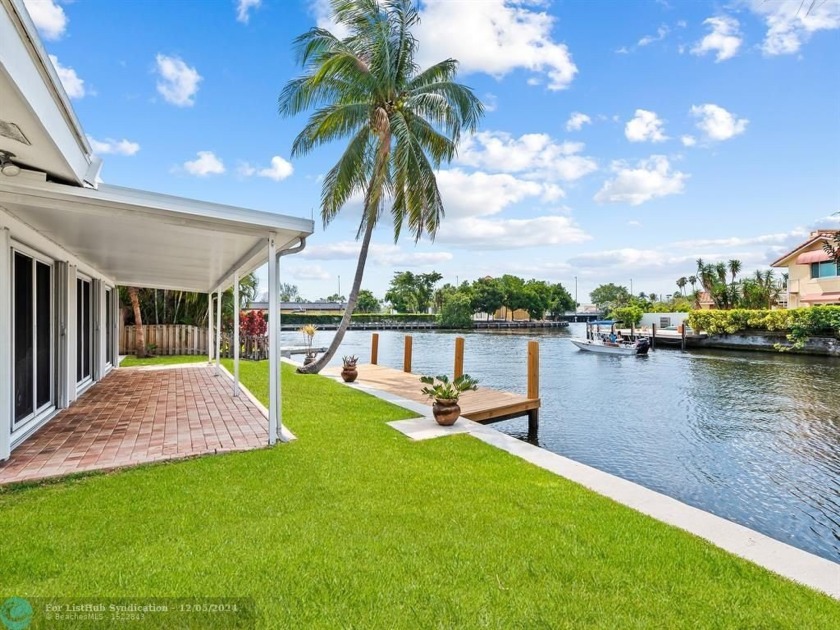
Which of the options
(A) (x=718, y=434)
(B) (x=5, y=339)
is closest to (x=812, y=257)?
(A) (x=718, y=434)

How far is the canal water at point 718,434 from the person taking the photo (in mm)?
5898

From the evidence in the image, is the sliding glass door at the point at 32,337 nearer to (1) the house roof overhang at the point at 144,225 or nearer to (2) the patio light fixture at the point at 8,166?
(1) the house roof overhang at the point at 144,225

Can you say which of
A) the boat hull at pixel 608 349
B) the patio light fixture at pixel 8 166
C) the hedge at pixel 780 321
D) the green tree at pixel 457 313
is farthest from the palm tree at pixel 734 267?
the patio light fixture at pixel 8 166

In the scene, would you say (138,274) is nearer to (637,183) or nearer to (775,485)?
(775,485)

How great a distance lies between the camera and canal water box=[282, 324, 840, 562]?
19.4 ft

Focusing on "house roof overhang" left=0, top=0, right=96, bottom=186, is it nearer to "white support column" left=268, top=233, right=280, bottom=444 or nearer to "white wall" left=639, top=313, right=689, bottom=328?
"white support column" left=268, top=233, right=280, bottom=444

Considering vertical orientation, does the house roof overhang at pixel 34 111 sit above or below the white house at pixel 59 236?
above

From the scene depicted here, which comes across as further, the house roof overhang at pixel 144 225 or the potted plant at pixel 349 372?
the potted plant at pixel 349 372

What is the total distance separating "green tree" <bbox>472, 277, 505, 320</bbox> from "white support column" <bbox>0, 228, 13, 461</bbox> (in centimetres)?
6622

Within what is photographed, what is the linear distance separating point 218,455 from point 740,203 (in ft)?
54.5

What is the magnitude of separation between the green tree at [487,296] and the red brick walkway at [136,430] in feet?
204

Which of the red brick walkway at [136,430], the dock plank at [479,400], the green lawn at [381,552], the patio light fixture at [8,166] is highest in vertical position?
the patio light fixture at [8,166]

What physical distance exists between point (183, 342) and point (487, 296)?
188 ft

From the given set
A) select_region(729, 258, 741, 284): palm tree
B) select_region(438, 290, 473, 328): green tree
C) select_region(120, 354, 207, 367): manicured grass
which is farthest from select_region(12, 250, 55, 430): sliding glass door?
select_region(438, 290, 473, 328): green tree
